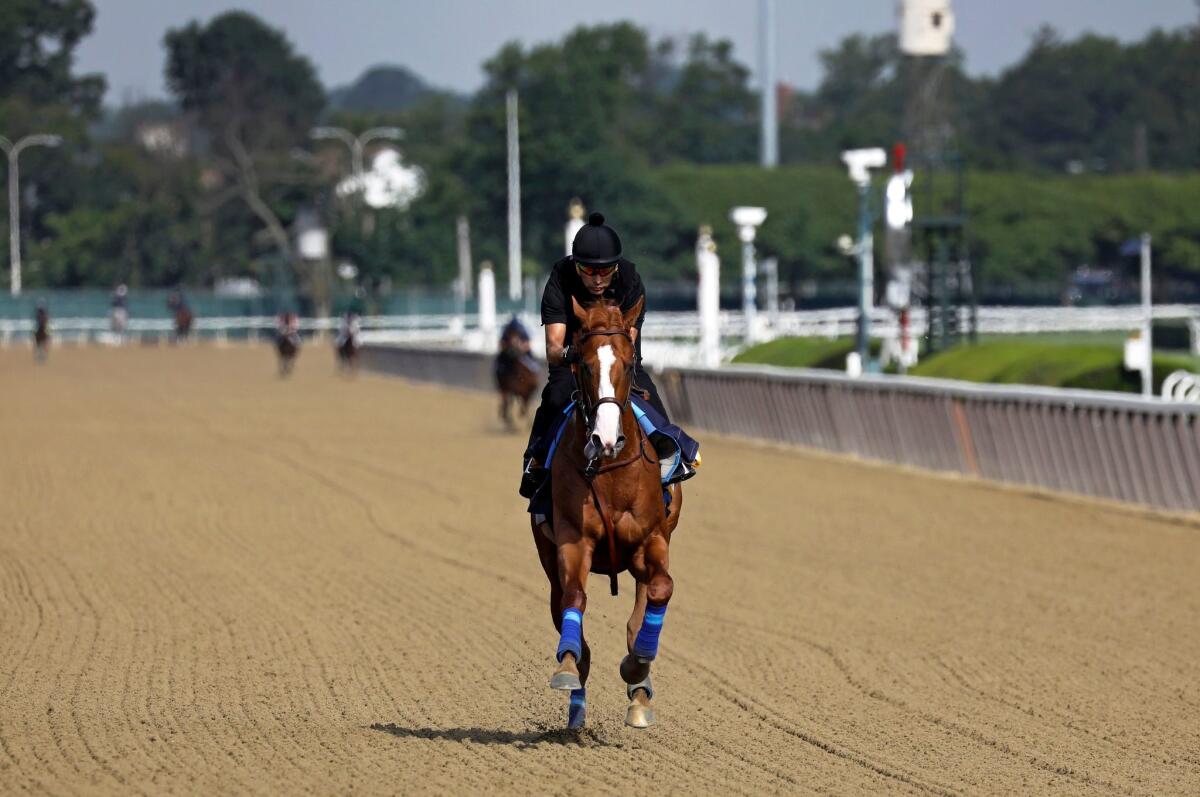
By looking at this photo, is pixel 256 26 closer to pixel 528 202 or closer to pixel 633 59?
pixel 633 59

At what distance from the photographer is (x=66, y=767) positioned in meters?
7.90

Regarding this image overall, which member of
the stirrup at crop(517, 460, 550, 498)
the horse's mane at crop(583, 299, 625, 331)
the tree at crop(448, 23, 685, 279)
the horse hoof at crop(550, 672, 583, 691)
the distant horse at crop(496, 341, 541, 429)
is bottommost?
the horse hoof at crop(550, 672, 583, 691)

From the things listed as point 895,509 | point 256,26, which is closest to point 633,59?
point 256,26

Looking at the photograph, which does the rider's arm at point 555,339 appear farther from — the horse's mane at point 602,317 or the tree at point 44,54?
the tree at point 44,54

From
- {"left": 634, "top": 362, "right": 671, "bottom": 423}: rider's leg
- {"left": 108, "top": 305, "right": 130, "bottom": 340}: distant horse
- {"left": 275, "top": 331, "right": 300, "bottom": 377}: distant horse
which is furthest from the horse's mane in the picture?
{"left": 108, "top": 305, "right": 130, "bottom": 340}: distant horse

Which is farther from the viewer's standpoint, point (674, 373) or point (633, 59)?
point (633, 59)

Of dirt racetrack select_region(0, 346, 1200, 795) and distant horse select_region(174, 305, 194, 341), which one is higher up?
distant horse select_region(174, 305, 194, 341)

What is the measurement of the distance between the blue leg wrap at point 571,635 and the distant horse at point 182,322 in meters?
66.7

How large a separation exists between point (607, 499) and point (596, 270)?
857mm

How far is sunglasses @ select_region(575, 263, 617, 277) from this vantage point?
7875 mm

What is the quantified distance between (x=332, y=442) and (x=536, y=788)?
20.3 meters

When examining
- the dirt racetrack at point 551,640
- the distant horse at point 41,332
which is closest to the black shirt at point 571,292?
the dirt racetrack at point 551,640

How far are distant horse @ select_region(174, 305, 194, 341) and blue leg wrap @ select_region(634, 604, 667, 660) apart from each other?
6657 centimetres

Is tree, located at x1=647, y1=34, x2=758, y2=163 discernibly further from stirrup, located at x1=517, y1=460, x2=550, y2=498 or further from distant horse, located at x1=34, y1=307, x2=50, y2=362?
stirrup, located at x1=517, y1=460, x2=550, y2=498
